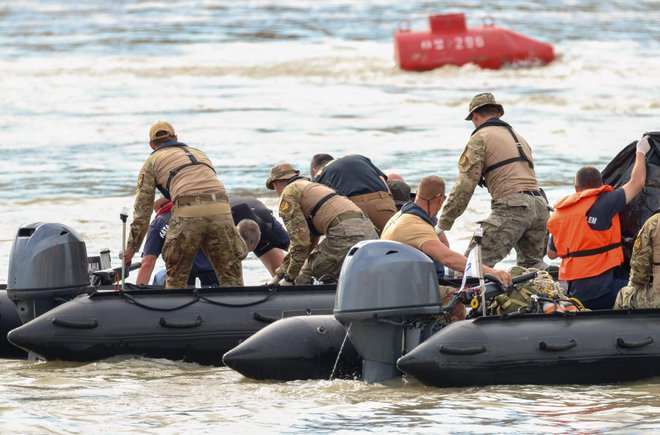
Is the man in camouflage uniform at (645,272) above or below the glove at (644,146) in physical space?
below

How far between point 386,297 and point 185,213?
2.47 metres

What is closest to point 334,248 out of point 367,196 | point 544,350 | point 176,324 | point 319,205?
point 319,205

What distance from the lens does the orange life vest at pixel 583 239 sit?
8953 millimetres

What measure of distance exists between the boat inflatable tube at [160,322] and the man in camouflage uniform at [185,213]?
0.53 metres

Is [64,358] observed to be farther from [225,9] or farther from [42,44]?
[225,9]

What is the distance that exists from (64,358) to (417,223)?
2.71 metres

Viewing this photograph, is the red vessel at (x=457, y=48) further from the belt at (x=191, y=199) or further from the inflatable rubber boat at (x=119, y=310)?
the inflatable rubber boat at (x=119, y=310)

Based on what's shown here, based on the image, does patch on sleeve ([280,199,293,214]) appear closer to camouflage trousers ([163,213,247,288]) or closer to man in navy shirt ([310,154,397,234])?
camouflage trousers ([163,213,247,288])

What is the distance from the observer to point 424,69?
A: 121 feet

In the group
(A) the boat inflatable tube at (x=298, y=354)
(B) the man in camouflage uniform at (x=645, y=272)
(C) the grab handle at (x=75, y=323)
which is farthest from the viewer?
(C) the grab handle at (x=75, y=323)

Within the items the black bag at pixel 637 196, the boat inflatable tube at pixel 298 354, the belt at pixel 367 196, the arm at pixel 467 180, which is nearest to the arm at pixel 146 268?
the belt at pixel 367 196

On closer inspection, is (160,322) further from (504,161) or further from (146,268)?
(504,161)

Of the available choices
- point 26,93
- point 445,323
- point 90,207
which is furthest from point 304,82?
point 445,323

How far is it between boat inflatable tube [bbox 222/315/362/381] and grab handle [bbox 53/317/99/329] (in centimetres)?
122
